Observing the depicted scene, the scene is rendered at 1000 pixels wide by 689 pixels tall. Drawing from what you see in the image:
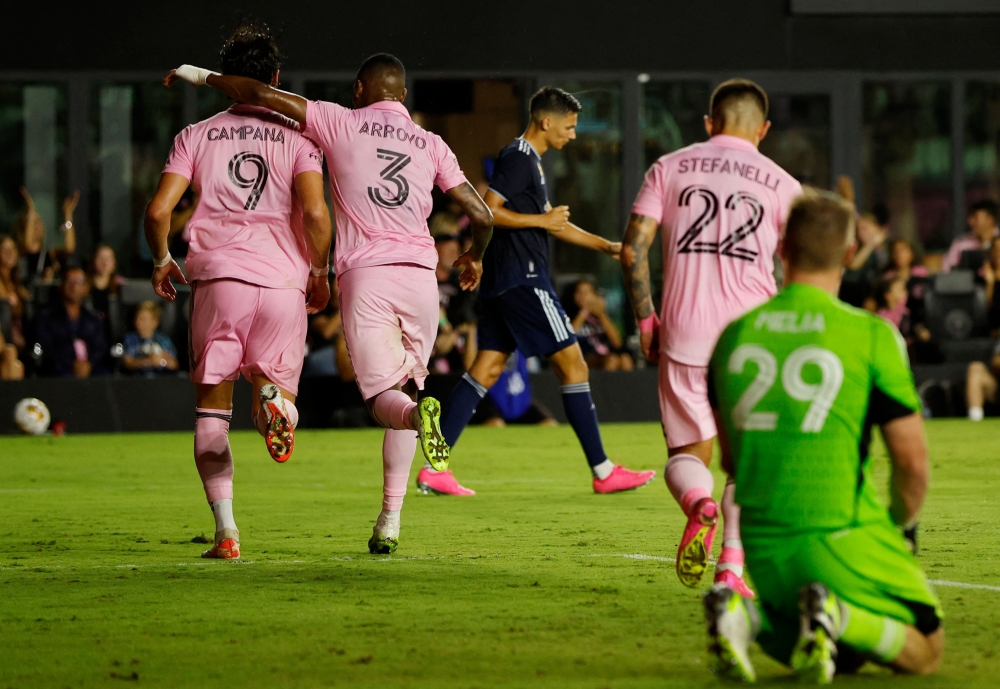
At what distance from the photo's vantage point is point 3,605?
221 inches

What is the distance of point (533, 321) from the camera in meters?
9.77

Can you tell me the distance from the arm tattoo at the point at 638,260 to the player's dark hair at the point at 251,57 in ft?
6.20

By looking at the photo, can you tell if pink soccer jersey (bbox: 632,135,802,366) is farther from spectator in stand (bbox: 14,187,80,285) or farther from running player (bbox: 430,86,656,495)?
spectator in stand (bbox: 14,187,80,285)

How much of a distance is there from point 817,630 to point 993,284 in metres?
13.8

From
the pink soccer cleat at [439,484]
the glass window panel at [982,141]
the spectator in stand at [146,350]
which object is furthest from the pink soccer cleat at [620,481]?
the glass window panel at [982,141]

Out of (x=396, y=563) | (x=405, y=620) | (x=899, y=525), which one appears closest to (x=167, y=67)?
(x=396, y=563)

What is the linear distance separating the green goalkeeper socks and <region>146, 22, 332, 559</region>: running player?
10.5 feet

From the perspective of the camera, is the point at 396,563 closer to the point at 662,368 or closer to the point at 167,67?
the point at 662,368

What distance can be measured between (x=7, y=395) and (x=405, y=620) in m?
10.8

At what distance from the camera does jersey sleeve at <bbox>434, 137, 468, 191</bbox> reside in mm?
7055

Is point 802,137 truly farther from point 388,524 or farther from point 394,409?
point 394,409

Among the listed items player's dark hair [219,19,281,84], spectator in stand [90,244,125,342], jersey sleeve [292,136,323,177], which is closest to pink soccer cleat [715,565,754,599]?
jersey sleeve [292,136,323,177]

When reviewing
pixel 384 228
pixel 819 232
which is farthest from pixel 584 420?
pixel 819 232

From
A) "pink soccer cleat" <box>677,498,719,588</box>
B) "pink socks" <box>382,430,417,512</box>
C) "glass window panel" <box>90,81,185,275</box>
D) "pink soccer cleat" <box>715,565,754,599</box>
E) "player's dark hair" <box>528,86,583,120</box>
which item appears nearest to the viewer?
"pink soccer cleat" <box>677,498,719,588</box>
